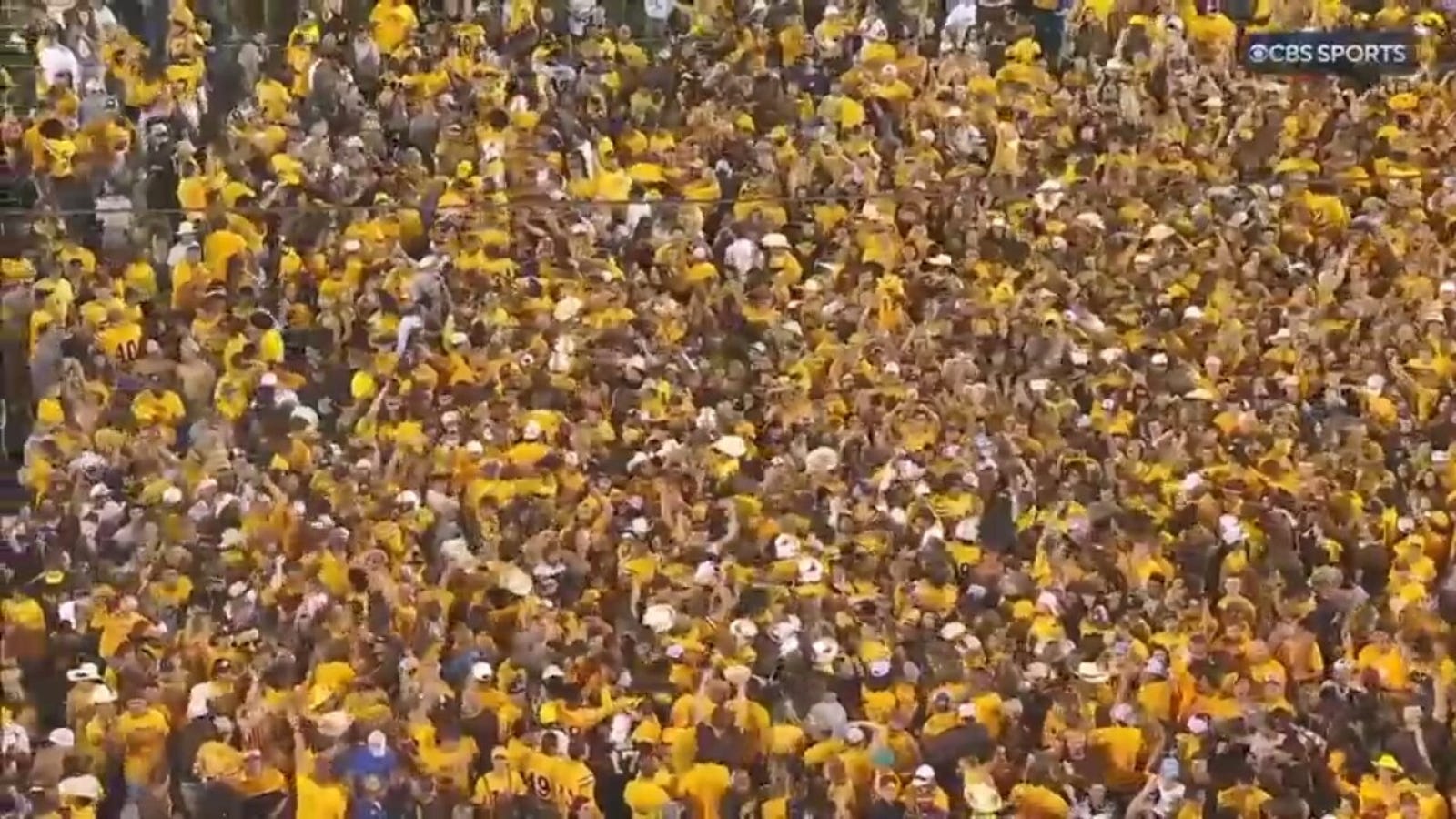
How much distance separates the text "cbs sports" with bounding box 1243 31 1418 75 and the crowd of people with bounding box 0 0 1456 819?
0.02 metres

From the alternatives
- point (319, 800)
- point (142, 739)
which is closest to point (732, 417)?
point (319, 800)

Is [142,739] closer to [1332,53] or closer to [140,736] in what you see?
[140,736]

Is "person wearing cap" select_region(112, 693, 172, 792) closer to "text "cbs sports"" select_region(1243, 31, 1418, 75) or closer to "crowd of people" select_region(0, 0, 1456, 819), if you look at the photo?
"crowd of people" select_region(0, 0, 1456, 819)

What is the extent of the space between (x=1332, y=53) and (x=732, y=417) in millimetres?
789

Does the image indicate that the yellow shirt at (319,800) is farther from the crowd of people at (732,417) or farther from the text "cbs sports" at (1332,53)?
the text "cbs sports" at (1332,53)

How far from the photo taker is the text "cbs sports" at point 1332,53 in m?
2.08

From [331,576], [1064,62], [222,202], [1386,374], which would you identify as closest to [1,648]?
[331,576]

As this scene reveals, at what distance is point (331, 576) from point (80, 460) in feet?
0.93

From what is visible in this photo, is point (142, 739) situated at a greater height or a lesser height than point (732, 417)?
lesser

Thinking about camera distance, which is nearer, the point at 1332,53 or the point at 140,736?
the point at 140,736

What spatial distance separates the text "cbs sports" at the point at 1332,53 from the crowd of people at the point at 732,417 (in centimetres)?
2

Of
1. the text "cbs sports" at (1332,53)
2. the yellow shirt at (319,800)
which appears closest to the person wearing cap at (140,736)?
the yellow shirt at (319,800)

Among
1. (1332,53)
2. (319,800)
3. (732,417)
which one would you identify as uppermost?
(1332,53)

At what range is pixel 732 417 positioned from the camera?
6.57 feet
